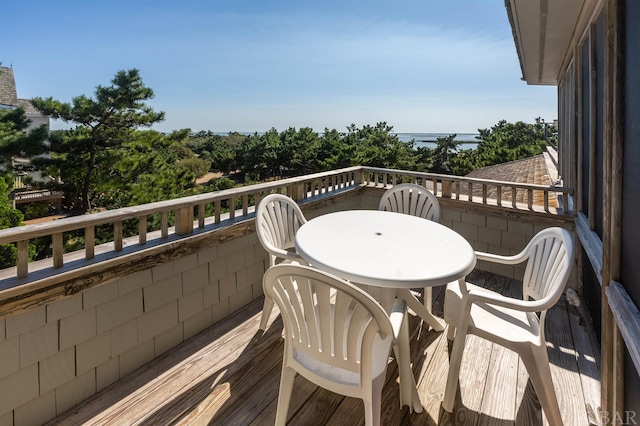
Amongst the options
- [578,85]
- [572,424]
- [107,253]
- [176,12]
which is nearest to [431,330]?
[572,424]

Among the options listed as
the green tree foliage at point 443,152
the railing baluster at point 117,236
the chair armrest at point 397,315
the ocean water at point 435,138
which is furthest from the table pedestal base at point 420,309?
the ocean water at point 435,138

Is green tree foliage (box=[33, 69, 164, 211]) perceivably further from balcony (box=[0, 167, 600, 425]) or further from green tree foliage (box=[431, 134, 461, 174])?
green tree foliage (box=[431, 134, 461, 174])

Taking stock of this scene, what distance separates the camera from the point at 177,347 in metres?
2.20

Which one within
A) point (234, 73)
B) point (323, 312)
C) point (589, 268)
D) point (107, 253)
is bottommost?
point (589, 268)

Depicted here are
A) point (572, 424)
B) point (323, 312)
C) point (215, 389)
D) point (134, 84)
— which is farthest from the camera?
point (134, 84)

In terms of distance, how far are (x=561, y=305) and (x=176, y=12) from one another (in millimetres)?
10844

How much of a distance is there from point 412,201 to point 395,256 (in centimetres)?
140

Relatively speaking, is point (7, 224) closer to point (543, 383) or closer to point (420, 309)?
point (420, 309)

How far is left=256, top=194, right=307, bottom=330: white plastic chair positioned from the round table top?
273 millimetres

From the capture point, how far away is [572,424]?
153 cm

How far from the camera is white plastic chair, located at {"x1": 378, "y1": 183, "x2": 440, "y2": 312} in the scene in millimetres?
2844

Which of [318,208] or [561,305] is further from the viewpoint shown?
[318,208]

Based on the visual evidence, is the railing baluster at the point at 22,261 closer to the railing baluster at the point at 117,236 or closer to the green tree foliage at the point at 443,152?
the railing baluster at the point at 117,236

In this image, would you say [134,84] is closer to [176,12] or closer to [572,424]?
[176,12]
